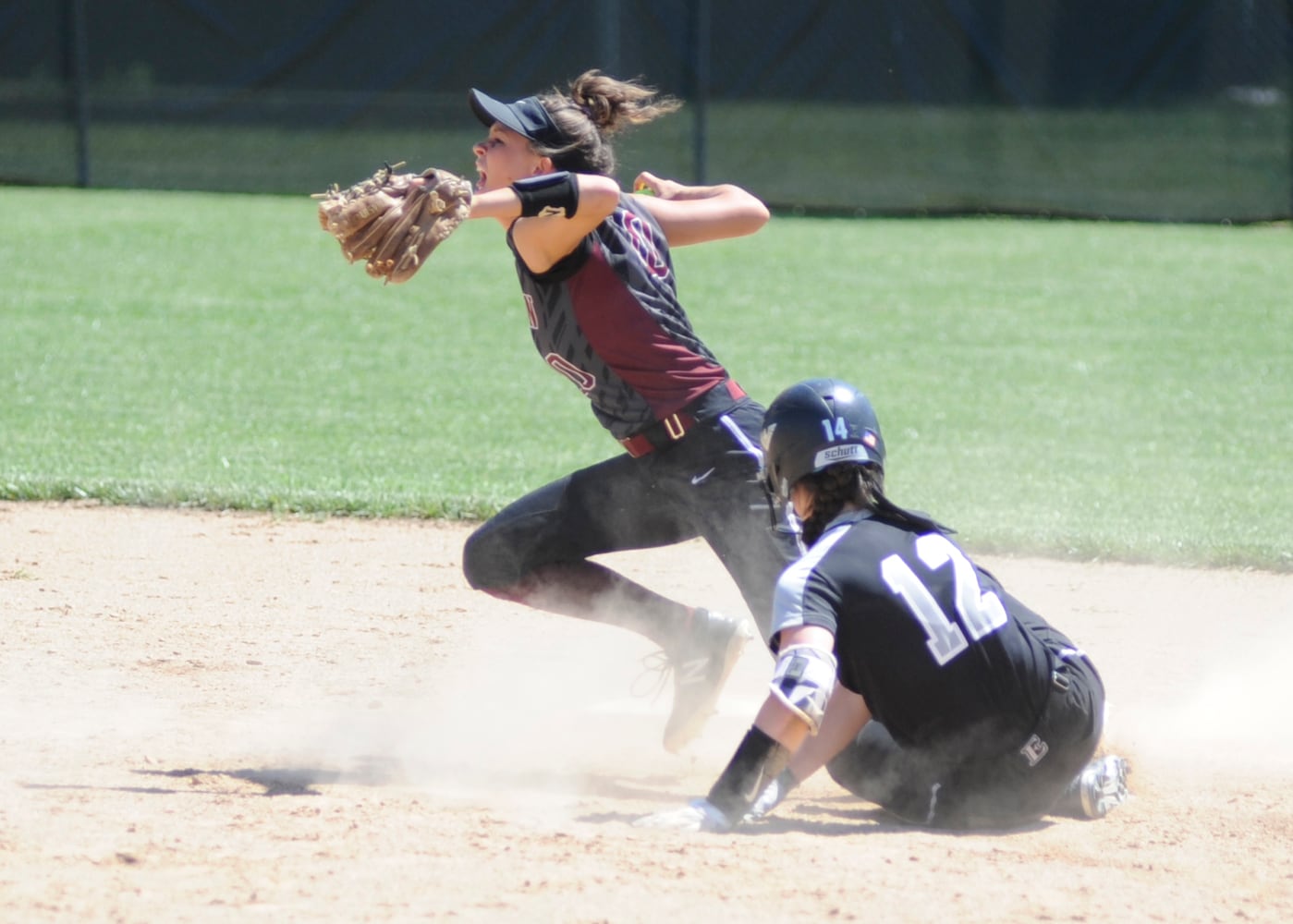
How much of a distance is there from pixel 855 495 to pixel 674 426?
653mm

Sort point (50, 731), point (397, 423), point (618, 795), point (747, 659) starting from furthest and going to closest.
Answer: point (397, 423) → point (747, 659) → point (50, 731) → point (618, 795)

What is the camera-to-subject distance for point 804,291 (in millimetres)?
13414

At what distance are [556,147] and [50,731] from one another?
6.63ft

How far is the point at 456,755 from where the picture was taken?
13.8 ft

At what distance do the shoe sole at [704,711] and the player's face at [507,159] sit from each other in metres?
1.32

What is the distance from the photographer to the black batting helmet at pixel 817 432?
3406mm

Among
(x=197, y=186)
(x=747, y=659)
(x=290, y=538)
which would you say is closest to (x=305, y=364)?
(x=290, y=538)

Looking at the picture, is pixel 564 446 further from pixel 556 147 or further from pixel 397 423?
pixel 556 147

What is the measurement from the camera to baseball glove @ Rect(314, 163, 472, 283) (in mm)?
3428

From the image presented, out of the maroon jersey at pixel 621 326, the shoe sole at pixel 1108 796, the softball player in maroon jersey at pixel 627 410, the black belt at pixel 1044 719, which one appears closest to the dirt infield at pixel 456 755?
the shoe sole at pixel 1108 796

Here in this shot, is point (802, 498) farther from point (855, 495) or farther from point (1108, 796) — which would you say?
point (1108, 796)

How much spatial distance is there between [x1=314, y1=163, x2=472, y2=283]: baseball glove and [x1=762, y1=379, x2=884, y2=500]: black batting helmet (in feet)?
2.73

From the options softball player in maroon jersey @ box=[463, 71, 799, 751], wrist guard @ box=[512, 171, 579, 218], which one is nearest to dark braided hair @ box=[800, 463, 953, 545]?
softball player in maroon jersey @ box=[463, 71, 799, 751]

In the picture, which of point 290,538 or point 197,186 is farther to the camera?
point 197,186
